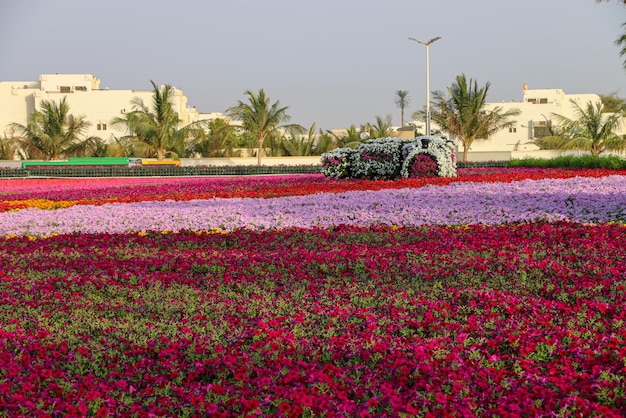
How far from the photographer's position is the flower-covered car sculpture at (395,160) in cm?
1833

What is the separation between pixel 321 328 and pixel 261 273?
1776 mm

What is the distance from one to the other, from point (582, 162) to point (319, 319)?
72.9ft

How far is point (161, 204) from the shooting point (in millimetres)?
13016

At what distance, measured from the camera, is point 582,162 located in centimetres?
2486

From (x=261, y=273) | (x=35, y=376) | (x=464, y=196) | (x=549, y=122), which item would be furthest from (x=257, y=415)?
(x=549, y=122)

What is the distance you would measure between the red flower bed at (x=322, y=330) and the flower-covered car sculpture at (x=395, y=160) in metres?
10.7

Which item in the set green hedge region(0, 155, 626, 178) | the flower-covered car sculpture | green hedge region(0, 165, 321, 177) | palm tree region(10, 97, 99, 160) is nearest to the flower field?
the flower-covered car sculpture

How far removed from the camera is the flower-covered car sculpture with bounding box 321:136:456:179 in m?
18.3

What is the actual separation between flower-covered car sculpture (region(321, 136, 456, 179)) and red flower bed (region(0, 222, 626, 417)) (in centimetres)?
1068

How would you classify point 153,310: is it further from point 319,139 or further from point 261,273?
point 319,139

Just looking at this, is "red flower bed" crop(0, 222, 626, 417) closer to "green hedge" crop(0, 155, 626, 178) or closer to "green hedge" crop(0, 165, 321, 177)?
"green hedge" crop(0, 155, 626, 178)

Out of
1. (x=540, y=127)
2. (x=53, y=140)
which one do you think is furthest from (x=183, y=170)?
(x=540, y=127)

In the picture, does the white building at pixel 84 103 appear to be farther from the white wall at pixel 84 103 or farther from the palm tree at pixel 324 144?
the palm tree at pixel 324 144

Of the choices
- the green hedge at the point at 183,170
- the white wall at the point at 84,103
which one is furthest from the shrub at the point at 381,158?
the white wall at the point at 84,103
